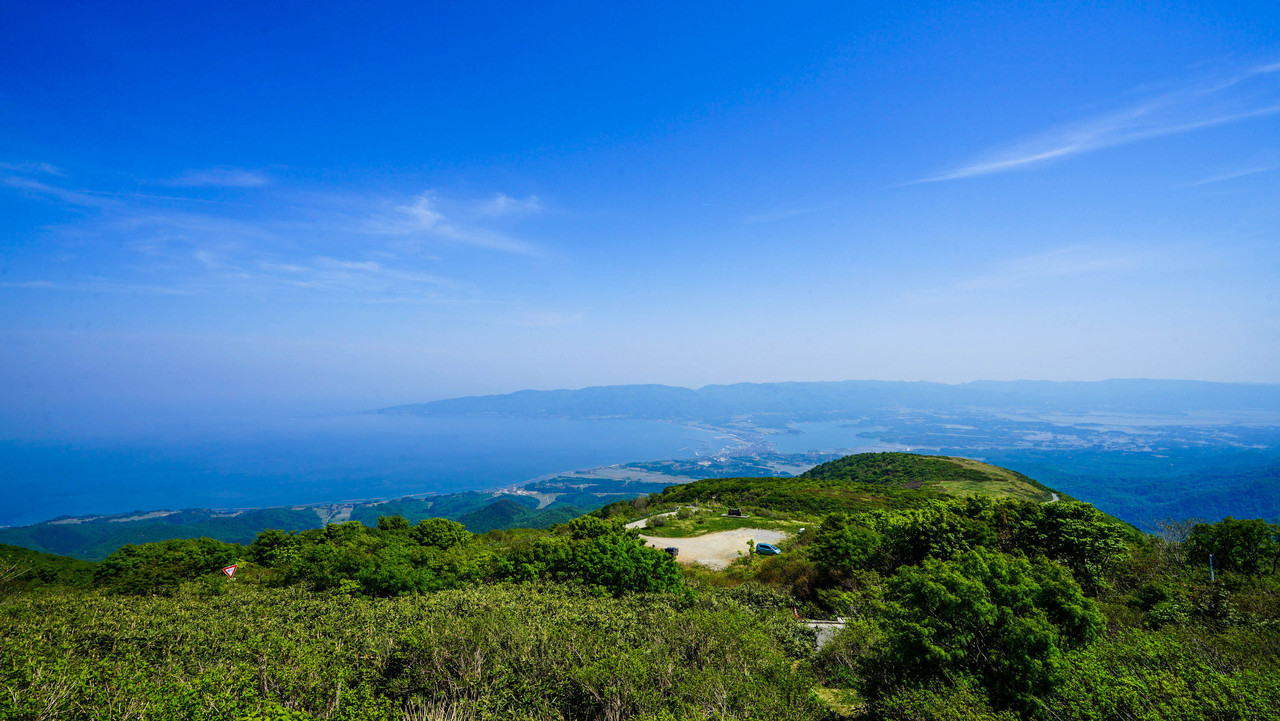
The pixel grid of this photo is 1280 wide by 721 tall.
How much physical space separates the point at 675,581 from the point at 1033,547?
1462cm

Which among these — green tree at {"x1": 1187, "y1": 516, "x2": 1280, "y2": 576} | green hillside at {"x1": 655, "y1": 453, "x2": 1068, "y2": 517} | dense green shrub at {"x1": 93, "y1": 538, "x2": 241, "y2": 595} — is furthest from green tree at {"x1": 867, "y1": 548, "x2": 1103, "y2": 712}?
green hillside at {"x1": 655, "y1": 453, "x2": 1068, "y2": 517}

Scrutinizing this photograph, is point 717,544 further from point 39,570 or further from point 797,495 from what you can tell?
point 39,570

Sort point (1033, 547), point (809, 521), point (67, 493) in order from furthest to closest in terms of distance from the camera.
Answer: point (67, 493)
point (809, 521)
point (1033, 547)

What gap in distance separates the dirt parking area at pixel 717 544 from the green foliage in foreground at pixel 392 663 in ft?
48.8

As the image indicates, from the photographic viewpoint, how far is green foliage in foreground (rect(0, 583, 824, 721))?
8.30 m

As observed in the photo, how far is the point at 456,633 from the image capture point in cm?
1142

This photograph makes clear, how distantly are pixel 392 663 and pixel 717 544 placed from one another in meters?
23.6

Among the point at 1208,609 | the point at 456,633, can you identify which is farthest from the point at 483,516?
the point at 1208,609

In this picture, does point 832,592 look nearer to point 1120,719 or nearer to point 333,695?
point 1120,719

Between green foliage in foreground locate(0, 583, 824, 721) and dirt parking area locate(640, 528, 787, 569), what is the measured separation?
48.8ft

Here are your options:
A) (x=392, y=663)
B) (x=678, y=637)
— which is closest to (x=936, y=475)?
(x=678, y=637)

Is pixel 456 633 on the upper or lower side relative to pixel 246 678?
lower

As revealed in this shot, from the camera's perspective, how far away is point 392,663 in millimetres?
11242

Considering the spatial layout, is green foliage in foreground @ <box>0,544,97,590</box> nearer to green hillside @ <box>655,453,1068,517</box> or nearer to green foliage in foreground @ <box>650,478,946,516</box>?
green foliage in foreground @ <box>650,478,946,516</box>
